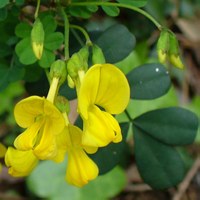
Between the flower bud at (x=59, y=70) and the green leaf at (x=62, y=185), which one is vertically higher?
the flower bud at (x=59, y=70)

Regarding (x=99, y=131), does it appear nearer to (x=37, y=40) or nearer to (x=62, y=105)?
(x=62, y=105)

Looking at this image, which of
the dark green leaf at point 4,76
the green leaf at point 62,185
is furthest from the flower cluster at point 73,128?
the green leaf at point 62,185

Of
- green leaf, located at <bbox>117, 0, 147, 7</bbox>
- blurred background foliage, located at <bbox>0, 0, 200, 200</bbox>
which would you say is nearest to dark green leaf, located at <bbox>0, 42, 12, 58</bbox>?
→ blurred background foliage, located at <bbox>0, 0, 200, 200</bbox>

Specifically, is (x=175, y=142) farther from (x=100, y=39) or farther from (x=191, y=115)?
(x=100, y=39)

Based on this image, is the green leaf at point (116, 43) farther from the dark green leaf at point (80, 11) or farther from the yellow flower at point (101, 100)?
the yellow flower at point (101, 100)

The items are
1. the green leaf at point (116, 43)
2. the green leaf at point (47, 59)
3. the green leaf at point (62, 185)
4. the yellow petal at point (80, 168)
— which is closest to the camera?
the yellow petal at point (80, 168)

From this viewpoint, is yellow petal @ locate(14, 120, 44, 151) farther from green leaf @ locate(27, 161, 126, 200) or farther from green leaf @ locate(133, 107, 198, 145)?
green leaf @ locate(27, 161, 126, 200)

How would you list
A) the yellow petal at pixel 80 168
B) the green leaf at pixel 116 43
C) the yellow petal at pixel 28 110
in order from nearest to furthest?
the yellow petal at pixel 28 110
the yellow petal at pixel 80 168
the green leaf at pixel 116 43
